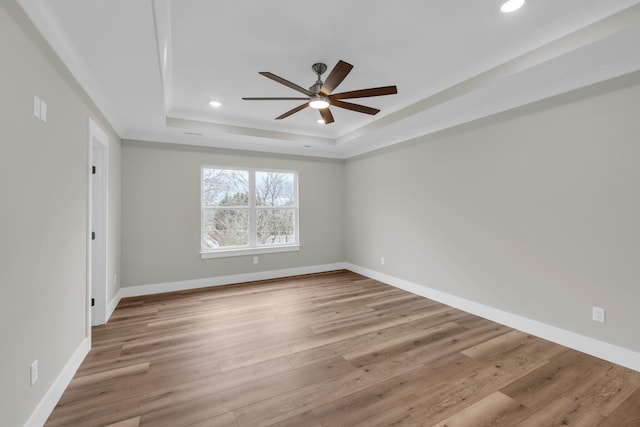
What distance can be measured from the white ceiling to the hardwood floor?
2.44 m

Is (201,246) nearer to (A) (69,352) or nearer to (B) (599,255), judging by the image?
(A) (69,352)

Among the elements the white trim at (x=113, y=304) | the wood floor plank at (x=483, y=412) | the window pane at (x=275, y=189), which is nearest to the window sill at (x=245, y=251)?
the window pane at (x=275, y=189)

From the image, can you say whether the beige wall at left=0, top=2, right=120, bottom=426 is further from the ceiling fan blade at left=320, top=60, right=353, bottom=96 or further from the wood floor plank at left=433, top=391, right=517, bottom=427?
the wood floor plank at left=433, top=391, right=517, bottom=427

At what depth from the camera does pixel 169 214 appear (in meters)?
4.57

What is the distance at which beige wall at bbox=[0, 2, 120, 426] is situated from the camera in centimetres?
143

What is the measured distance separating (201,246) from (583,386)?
485 centimetres

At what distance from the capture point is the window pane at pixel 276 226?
5406mm

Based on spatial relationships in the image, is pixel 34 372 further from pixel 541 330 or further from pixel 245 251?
pixel 541 330

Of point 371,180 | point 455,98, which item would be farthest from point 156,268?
point 455,98

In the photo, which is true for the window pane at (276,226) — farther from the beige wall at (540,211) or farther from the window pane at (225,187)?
the beige wall at (540,211)

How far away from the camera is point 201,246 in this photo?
4.81 metres

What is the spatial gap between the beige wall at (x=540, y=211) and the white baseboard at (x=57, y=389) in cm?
404

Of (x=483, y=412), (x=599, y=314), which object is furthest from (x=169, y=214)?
(x=599, y=314)

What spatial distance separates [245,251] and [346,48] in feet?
12.2
